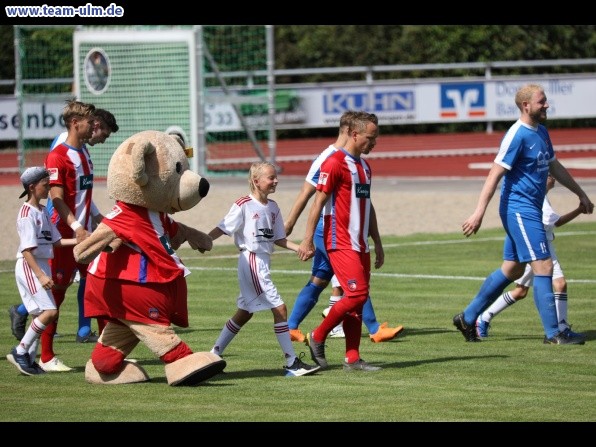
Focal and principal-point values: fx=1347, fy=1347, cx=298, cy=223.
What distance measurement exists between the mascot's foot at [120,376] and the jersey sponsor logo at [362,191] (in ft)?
6.91

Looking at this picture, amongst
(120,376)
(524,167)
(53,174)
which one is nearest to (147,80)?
(53,174)

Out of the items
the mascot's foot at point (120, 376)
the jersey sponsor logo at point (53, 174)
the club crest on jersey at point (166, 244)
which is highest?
the jersey sponsor logo at point (53, 174)

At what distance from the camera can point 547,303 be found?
11289mm

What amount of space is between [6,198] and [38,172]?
15714mm

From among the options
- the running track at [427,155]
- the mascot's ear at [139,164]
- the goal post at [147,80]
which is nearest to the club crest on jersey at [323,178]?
the mascot's ear at [139,164]

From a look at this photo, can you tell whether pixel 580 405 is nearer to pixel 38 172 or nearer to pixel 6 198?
pixel 38 172

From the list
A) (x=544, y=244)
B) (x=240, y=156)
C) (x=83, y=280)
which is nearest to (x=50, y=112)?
(x=240, y=156)

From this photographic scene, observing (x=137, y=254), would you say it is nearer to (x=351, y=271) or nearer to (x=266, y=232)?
(x=266, y=232)

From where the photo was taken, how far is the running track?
31406mm

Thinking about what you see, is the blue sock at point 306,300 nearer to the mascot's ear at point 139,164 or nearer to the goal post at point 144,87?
the mascot's ear at point 139,164

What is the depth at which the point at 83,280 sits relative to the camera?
480 inches

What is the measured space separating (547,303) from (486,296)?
0.57 m

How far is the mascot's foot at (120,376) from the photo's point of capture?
9.68 meters
